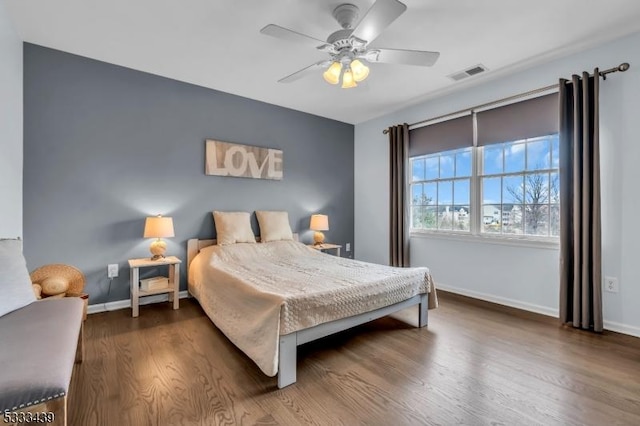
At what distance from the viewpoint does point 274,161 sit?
428 cm

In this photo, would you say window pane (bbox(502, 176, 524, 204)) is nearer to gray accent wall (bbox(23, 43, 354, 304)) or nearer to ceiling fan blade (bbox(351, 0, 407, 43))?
ceiling fan blade (bbox(351, 0, 407, 43))

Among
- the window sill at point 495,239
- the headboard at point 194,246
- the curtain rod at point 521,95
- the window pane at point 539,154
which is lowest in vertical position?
the headboard at point 194,246

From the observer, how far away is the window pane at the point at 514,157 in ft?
10.9

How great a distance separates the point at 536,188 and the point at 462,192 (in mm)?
808

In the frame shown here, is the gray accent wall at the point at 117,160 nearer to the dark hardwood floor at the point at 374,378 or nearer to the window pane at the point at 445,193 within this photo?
the dark hardwood floor at the point at 374,378

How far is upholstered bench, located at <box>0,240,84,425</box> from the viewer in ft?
3.24

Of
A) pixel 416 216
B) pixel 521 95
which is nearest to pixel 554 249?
pixel 521 95

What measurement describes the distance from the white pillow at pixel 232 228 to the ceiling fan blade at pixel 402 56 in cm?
237

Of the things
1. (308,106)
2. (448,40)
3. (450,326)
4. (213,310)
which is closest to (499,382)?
(450,326)

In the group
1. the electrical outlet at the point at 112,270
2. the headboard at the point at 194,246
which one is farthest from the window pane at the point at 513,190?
the electrical outlet at the point at 112,270

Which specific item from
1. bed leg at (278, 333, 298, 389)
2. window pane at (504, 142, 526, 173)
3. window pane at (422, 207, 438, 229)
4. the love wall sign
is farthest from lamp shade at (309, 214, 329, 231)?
bed leg at (278, 333, 298, 389)

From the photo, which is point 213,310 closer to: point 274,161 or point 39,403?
point 39,403

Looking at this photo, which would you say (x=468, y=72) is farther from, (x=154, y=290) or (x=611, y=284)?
(x=154, y=290)

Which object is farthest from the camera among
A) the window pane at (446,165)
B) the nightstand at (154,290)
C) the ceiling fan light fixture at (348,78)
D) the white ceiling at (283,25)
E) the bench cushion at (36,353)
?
the window pane at (446,165)
